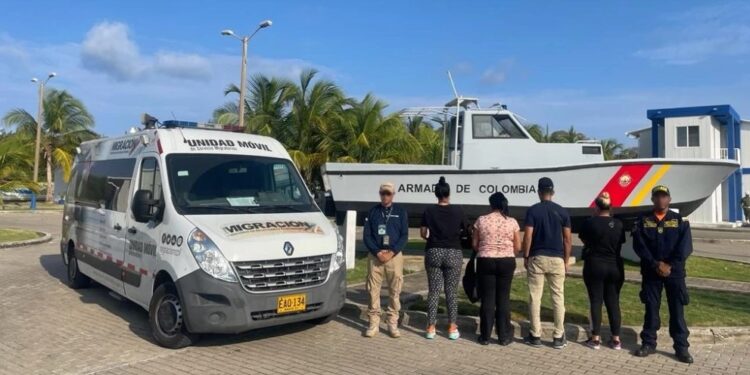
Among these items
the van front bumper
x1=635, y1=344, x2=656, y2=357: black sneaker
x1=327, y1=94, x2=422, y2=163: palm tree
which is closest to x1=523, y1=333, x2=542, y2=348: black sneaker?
x1=635, y1=344, x2=656, y2=357: black sneaker

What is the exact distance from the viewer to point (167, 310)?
20.8 ft

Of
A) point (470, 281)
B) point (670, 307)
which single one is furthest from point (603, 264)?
point (470, 281)

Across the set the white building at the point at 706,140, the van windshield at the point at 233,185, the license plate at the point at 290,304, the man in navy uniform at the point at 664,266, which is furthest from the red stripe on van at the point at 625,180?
the white building at the point at 706,140

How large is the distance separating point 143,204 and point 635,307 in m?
6.43

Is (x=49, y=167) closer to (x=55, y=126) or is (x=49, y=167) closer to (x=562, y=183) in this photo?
(x=55, y=126)

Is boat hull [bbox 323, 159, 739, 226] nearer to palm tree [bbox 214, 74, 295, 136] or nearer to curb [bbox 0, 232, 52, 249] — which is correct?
curb [bbox 0, 232, 52, 249]

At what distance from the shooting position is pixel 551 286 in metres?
6.54

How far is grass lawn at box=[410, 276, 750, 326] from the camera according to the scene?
7348mm

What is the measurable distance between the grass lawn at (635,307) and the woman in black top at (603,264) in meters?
0.89

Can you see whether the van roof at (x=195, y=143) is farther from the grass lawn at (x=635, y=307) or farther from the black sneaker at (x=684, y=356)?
the black sneaker at (x=684, y=356)

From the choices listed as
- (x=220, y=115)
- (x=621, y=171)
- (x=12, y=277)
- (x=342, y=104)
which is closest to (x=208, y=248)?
(x=12, y=277)

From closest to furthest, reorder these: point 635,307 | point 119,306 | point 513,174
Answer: point 635,307
point 119,306
point 513,174

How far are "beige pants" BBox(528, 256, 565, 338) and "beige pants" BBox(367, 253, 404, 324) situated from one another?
1463mm

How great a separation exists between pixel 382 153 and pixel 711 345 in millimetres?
21165
